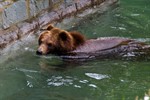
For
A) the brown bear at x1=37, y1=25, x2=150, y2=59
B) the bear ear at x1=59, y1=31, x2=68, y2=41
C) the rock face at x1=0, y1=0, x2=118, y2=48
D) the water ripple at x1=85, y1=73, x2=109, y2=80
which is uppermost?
the rock face at x1=0, y1=0, x2=118, y2=48

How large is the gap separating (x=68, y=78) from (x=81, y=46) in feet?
4.74

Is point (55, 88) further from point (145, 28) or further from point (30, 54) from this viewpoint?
point (145, 28)

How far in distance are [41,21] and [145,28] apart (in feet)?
8.95

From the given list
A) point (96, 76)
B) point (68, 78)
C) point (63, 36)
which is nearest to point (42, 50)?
point (63, 36)

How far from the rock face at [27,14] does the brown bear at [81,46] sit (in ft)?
3.20

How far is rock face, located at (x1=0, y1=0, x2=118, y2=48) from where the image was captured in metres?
10.0

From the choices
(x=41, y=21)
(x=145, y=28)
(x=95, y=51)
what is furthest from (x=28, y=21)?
(x=145, y=28)

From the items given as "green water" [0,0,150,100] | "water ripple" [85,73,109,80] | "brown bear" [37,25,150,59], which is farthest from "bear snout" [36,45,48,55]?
"water ripple" [85,73,109,80]

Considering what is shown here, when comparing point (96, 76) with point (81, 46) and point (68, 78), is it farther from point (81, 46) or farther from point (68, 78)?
point (81, 46)

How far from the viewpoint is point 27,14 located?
10789 millimetres

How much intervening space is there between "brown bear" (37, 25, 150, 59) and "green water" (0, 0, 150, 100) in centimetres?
21

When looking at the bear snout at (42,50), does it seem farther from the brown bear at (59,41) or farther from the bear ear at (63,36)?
the bear ear at (63,36)

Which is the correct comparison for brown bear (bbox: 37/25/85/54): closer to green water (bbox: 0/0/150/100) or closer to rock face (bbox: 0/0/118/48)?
green water (bbox: 0/0/150/100)

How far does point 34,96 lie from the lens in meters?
7.39
